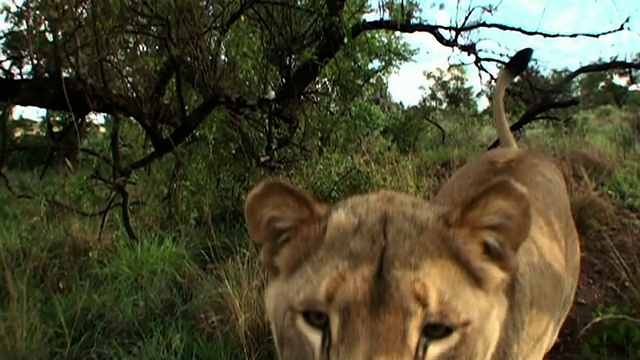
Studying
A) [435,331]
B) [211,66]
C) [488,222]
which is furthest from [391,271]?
[211,66]

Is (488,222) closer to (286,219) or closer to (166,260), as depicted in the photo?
(286,219)

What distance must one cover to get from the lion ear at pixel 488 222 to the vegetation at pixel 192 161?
2.86 metres

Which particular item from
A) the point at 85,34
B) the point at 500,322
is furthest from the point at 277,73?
the point at 500,322

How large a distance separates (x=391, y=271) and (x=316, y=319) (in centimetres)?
24

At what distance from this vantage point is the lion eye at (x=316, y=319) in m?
2.40

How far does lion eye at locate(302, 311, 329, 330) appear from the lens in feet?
7.87

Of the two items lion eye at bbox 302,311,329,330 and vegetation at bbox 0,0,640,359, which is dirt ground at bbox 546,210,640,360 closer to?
vegetation at bbox 0,0,640,359

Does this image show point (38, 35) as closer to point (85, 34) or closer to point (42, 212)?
point (85, 34)

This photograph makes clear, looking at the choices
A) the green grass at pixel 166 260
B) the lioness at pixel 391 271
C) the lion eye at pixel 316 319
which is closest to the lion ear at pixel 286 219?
the lioness at pixel 391 271

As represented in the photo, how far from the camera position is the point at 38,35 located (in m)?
→ 5.98

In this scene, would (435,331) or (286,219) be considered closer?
(435,331)

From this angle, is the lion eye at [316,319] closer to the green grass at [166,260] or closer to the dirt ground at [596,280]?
the green grass at [166,260]

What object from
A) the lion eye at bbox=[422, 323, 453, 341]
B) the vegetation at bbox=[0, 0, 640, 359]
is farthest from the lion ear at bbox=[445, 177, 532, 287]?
the vegetation at bbox=[0, 0, 640, 359]

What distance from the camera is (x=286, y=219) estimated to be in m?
2.75
